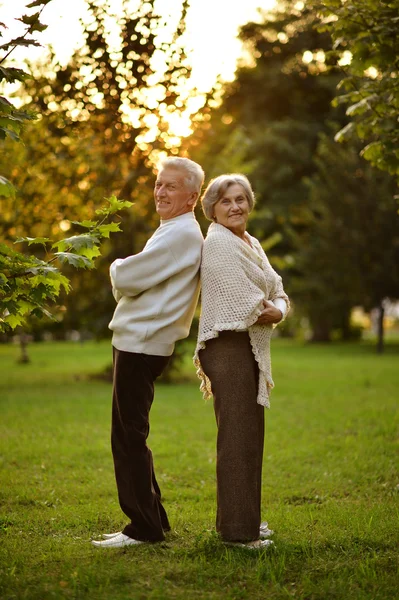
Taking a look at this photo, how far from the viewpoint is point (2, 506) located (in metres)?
5.68

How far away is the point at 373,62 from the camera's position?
6086mm

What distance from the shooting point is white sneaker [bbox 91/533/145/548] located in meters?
4.41

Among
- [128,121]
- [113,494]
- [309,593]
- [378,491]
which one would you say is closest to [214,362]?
[309,593]

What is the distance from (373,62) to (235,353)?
10.1 ft

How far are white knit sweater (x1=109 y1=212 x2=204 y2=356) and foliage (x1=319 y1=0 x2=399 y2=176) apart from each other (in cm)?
266

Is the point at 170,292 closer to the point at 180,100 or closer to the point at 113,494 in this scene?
the point at 113,494

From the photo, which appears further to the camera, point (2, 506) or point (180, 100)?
point (180, 100)

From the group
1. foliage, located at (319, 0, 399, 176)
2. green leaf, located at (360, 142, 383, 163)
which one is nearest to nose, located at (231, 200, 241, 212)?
foliage, located at (319, 0, 399, 176)

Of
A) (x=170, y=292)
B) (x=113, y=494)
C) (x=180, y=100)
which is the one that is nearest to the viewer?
(x=170, y=292)

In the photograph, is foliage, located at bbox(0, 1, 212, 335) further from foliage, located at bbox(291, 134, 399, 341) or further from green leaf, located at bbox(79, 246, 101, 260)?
foliage, located at bbox(291, 134, 399, 341)

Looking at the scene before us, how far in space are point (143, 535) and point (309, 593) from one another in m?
1.15

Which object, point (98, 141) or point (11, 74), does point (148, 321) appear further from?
point (98, 141)

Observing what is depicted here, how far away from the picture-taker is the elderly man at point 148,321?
429 centimetres

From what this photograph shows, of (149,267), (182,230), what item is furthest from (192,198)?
(149,267)
